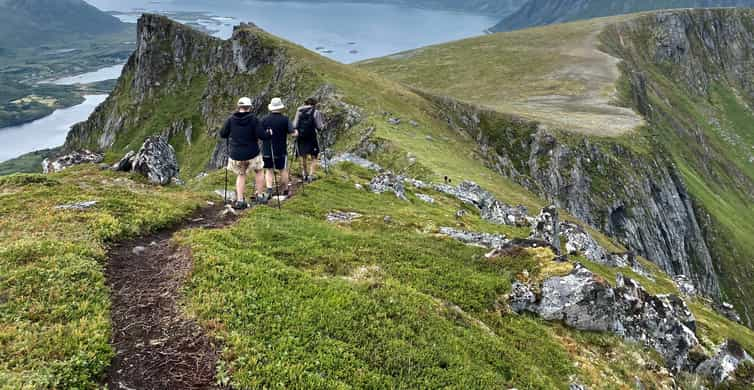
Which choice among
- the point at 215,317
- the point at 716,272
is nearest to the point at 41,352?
the point at 215,317

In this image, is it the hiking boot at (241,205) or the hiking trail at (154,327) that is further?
the hiking boot at (241,205)

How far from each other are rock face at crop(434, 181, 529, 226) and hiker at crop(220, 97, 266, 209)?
19.6 metres

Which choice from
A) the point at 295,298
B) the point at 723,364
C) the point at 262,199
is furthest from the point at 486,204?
the point at 295,298

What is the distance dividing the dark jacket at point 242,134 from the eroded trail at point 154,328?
647 cm

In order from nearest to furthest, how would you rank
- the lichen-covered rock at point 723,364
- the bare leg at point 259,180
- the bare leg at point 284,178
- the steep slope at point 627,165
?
the lichen-covered rock at point 723,364 < the bare leg at point 259,180 < the bare leg at point 284,178 < the steep slope at point 627,165

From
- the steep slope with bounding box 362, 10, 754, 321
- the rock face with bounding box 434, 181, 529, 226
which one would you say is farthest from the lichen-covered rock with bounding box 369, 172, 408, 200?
the steep slope with bounding box 362, 10, 754, 321

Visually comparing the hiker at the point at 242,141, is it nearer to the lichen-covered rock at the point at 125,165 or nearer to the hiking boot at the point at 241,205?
the hiking boot at the point at 241,205

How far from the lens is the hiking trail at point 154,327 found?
360 inches

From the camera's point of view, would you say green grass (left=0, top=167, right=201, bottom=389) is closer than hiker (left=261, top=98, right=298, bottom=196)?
Yes

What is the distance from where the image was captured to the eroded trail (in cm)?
914

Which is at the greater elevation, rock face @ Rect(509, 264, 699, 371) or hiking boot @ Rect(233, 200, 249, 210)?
hiking boot @ Rect(233, 200, 249, 210)

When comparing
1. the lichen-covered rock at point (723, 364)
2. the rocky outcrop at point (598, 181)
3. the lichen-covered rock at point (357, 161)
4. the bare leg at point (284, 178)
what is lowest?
the rocky outcrop at point (598, 181)

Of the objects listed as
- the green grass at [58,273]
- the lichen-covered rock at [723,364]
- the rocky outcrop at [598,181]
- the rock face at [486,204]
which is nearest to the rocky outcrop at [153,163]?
the green grass at [58,273]

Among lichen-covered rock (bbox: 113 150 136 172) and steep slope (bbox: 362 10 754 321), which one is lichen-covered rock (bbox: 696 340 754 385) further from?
steep slope (bbox: 362 10 754 321)
